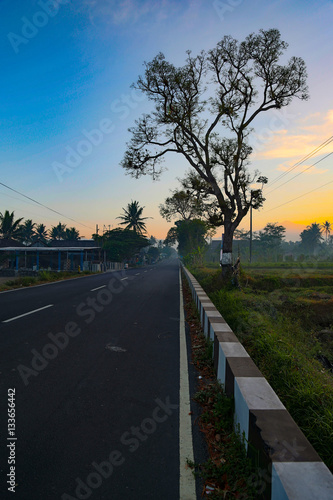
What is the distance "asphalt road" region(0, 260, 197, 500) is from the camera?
2.33 metres

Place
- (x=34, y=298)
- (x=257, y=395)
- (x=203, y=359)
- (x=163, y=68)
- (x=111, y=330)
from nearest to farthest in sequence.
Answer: (x=257, y=395) < (x=203, y=359) < (x=111, y=330) < (x=34, y=298) < (x=163, y=68)

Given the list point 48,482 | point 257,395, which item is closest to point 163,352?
point 257,395

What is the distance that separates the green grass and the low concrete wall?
471 mm

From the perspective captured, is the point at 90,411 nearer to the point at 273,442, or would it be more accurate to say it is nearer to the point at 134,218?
the point at 273,442

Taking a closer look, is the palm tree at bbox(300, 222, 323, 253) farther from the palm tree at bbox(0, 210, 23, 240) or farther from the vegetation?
the palm tree at bbox(0, 210, 23, 240)

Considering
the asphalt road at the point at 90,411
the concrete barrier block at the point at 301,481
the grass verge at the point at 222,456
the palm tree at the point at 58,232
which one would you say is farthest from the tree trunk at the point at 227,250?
the palm tree at the point at 58,232

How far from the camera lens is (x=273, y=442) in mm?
2113

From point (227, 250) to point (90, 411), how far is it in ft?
40.4

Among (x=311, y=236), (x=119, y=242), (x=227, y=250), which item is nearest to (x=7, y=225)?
(x=119, y=242)

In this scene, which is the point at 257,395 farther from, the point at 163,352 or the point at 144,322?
the point at 144,322

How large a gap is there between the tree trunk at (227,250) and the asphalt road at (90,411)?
26.4 feet

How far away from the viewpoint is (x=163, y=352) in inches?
214

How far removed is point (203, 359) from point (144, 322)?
284 cm

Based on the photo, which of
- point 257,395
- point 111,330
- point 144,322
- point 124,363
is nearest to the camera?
point 257,395
